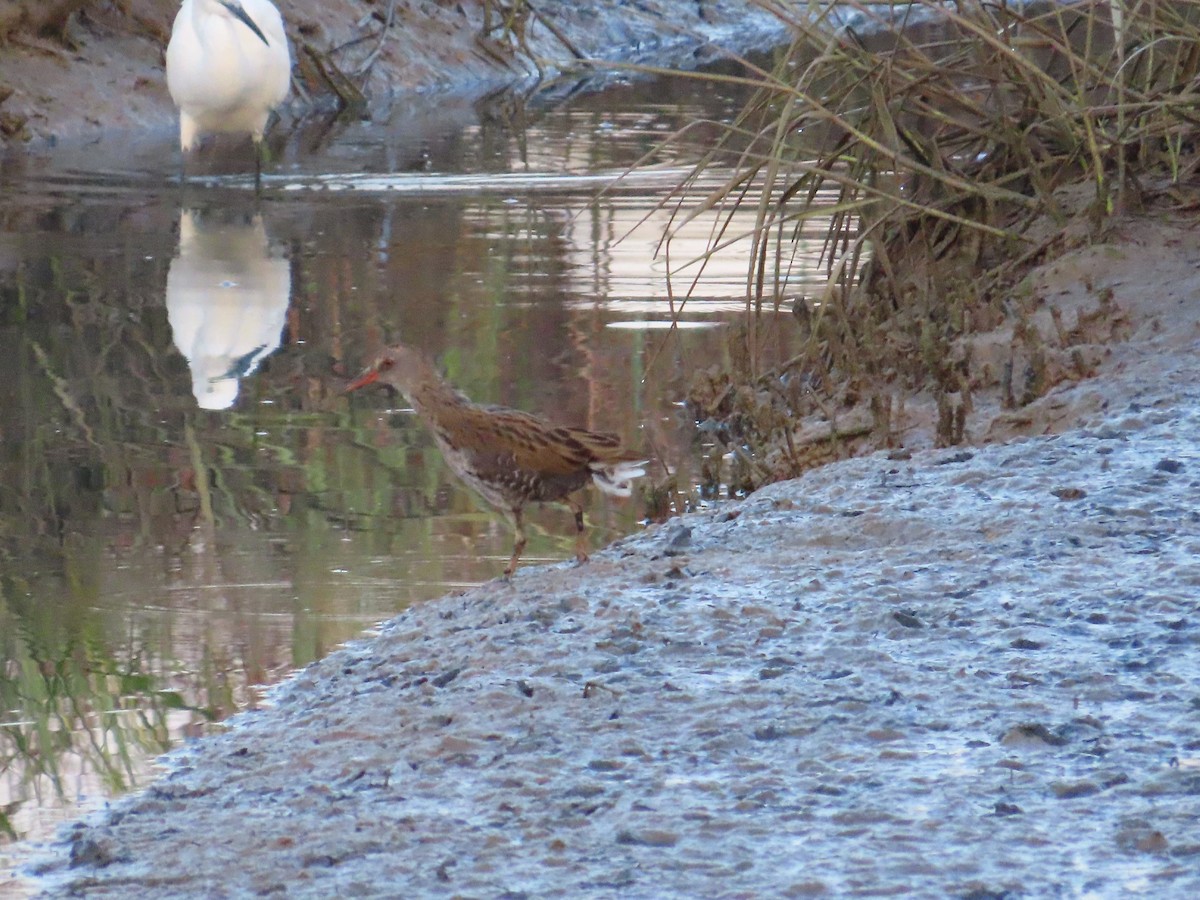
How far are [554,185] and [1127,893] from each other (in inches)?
343

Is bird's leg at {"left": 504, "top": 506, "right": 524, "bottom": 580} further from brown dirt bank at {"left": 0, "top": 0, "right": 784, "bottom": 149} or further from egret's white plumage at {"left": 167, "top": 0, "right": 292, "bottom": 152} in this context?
egret's white plumage at {"left": 167, "top": 0, "right": 292, "bottom": 152}

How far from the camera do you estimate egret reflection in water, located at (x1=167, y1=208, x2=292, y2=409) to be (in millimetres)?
6684

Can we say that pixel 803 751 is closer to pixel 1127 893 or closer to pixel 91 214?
pixel 1127 893

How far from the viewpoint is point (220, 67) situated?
11.8 meters

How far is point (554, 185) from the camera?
10.9 meters

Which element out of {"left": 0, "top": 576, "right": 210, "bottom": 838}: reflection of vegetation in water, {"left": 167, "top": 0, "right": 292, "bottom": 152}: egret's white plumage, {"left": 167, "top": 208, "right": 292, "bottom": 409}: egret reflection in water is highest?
{"left": 167, "top": 0, "right": 292, "bottom": 152}: egret's white plumage

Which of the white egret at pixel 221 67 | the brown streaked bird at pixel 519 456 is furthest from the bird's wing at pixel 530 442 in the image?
the white egret at pixel 221 67

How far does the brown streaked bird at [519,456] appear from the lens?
434cm

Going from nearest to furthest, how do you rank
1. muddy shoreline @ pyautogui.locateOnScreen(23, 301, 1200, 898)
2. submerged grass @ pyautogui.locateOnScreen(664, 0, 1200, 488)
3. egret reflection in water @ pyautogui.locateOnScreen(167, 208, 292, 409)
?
1. muddy shoreline @ pyautogui.locateOnScreen(23, 301, 1200, 898)
2. submerged grass @ pyautogui.locateOnScreen(664, 0, 1200, 488)
3. egret reflection in water @ pyautogui.locateOnScreen(167, 208, 292, 409)

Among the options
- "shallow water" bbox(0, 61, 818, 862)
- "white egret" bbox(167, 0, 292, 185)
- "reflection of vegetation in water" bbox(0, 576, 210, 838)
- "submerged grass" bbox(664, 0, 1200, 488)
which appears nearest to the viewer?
"reflection of vegetation in water" bbox(0, 576, 210, 838)

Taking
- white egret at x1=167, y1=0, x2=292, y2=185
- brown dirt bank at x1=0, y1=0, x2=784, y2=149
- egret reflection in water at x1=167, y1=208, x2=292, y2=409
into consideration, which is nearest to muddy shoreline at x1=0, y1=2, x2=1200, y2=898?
egret reflection in water at x1=167, y1=208, x2=292, y2=409

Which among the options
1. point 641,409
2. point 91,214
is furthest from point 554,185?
point 641,409

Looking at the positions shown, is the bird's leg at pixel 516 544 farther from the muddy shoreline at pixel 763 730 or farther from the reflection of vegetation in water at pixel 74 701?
the reflection of vegetation in water at pixel 74 701

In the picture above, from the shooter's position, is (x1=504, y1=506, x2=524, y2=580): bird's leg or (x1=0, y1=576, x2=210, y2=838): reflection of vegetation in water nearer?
(x1=0, y1=576, x2=210, y2=838): reflection of vegetation in water
